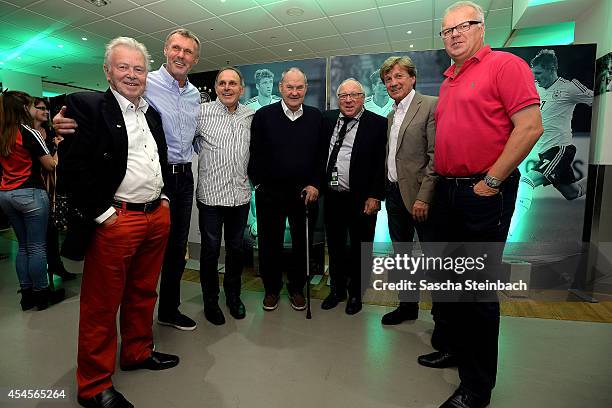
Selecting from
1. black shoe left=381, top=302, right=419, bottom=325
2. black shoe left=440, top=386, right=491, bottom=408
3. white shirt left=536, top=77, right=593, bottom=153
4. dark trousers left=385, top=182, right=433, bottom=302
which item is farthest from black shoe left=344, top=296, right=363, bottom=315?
white shirt left=536, top=77, right=593, bottom=153

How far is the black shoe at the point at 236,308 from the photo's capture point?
2.59m

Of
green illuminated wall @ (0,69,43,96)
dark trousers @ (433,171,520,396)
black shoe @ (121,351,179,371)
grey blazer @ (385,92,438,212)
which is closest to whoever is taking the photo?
dark trousers @ (433,171,520,396)

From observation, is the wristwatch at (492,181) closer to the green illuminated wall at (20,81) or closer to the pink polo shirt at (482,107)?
the pink polo shirt at (482,107)

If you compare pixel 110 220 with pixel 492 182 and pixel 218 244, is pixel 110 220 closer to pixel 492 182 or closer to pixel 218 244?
pixel 218 244

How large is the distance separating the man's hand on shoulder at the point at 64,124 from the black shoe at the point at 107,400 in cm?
123

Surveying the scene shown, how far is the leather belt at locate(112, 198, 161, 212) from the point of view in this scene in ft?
5.31

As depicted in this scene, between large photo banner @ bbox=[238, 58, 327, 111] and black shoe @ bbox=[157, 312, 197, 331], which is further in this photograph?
large photo banner @ bbox=[238, 58, 327, 111]

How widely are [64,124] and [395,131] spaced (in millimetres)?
1937

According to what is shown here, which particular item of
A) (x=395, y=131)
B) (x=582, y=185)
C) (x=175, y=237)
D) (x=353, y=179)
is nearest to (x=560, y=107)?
(x=582, y=185)

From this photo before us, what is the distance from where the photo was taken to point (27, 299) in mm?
2703

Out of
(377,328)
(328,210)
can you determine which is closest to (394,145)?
(328,210)

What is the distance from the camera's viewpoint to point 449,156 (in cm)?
166

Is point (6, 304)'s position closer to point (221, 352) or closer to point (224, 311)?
point (224, 311)
